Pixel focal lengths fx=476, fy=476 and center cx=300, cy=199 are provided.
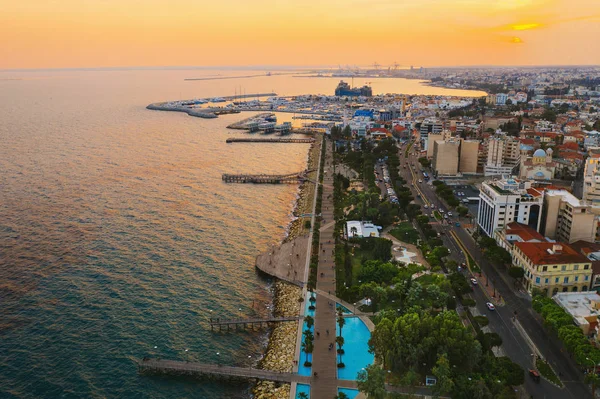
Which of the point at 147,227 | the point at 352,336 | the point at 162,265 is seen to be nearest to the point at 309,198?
the point at 147,227

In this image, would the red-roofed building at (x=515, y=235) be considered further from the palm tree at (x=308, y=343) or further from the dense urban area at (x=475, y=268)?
the palm tree at (x=308, y=343)

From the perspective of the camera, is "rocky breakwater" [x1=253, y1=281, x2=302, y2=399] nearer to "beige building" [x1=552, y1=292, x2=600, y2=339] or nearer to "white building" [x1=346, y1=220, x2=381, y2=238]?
"white building" [x1=346, y1=220, x2=381, y2=238]

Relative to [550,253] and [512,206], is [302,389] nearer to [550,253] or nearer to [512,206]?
[550,253]

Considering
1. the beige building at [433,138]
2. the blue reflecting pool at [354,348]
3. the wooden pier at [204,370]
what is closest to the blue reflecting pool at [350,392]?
the blue reflecting pool at [354,348]

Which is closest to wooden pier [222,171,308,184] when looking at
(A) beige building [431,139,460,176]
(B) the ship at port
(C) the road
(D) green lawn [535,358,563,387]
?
(A) beige building [431,139,460,176]

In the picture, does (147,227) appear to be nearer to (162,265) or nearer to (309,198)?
(162,265)

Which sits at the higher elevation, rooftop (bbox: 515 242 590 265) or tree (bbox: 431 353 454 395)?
rooftop (bbox: 515 242 590 265)
